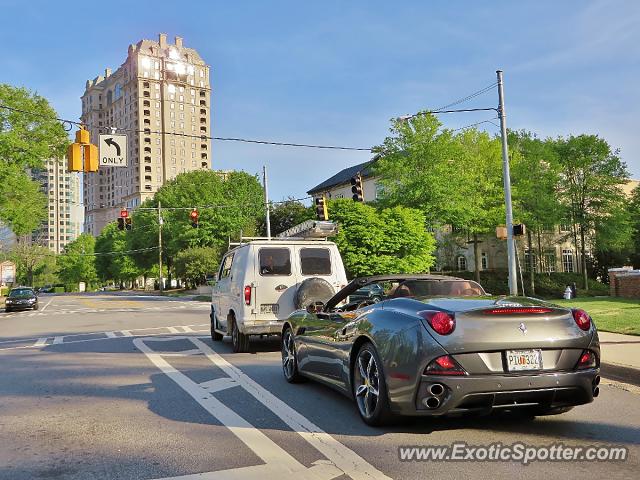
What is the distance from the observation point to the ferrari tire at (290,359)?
7704mm

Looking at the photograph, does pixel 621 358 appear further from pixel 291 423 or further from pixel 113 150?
pixel 113 150

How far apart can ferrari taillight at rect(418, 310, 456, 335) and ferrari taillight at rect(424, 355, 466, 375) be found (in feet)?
0.70

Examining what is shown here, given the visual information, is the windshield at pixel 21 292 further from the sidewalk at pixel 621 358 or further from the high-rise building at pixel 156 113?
the high-rise building at pixel 156 113

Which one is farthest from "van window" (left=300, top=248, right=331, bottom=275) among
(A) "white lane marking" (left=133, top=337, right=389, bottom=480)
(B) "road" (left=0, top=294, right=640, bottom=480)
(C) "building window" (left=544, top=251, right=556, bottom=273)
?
(C) "building window" (left=544, top=251, right=556, bottom=273)

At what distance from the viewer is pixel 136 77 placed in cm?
16100

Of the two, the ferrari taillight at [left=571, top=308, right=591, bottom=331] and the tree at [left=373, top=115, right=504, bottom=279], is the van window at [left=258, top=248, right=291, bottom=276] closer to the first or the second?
the ferrari taillight at [left=571, top=308, right=591, bottom=331]

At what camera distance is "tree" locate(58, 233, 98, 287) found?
4855 inches

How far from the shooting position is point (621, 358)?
884cm

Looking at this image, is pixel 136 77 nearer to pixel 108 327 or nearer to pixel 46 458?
pixel 108 327

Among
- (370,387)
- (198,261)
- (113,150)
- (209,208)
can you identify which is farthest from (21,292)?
(370,387)

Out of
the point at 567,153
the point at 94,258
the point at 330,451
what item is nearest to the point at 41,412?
the point at 330,451

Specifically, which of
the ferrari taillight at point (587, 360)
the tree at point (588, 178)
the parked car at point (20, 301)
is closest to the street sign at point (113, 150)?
the ferrari taillight at point (587, 360)

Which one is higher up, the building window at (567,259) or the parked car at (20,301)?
the building window at (567,259)

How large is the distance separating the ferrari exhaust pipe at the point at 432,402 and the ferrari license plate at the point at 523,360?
25.5 inches
